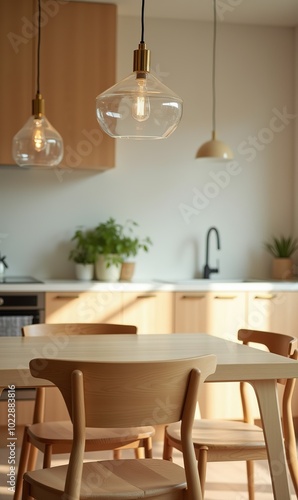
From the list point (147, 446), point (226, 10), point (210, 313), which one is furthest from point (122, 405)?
point (226, 10)

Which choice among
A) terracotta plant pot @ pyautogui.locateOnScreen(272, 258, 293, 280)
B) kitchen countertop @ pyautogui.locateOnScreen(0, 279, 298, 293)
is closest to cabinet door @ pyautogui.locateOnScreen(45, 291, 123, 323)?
kitchen countertop @ pyautogui.locateOnScreen(0, 279, 298, 293)

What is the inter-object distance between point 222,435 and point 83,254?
2.46 m

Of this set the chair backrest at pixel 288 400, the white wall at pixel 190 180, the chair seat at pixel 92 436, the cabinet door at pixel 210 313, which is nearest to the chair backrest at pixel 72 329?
the chair seat at pixel 92 436

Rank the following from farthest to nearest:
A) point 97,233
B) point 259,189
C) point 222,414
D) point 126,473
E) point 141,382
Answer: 1. point 259,189
2. point 97,233
3. point 222,414
4. point 126,473
5. point 141,382

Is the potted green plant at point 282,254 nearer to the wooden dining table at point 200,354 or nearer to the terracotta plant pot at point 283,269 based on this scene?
the terracotta plant pot at point 283,269

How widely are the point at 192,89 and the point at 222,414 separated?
2226mm

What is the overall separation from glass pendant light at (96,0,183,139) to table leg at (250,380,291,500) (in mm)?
915

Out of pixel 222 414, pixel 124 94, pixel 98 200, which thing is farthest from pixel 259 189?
pixel 124 94

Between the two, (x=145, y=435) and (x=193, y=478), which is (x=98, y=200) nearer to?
(x=145, y=435)

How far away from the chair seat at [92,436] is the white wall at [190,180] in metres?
2.37

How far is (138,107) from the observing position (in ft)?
8.34

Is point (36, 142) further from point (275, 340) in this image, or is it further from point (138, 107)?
point (275, 340)

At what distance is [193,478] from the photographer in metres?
2.29

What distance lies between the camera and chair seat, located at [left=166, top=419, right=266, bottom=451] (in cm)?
289
